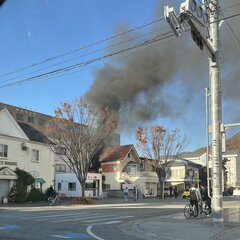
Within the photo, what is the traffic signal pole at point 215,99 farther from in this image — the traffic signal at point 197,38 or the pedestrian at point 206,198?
the pedestrian at point 206,198

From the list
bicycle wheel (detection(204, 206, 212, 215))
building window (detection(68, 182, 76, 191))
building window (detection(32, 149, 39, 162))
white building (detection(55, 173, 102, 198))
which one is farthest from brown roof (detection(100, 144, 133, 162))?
bicycle wheel (detection(204, 206, 212, 215))

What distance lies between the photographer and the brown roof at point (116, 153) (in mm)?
69250

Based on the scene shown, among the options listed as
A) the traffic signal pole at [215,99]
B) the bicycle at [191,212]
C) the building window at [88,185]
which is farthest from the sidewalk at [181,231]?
the building window at [88,185]

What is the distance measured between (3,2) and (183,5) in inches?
345

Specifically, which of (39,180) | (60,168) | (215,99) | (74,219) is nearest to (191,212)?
(74,219)

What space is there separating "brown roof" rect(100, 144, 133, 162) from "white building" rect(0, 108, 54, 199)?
68.0ft

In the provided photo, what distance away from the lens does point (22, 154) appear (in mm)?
45375

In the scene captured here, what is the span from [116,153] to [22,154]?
27.3 metres

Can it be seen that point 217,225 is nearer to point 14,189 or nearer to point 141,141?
point 14,189

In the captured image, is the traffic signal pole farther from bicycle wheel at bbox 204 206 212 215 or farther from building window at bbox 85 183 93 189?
building window at bbox 85 183 93 189

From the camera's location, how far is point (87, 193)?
55.5 m

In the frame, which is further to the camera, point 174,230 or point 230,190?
point 230,190

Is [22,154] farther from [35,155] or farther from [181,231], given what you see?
[181,231]

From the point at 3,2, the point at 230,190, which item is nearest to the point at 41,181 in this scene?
the point at 3,2
